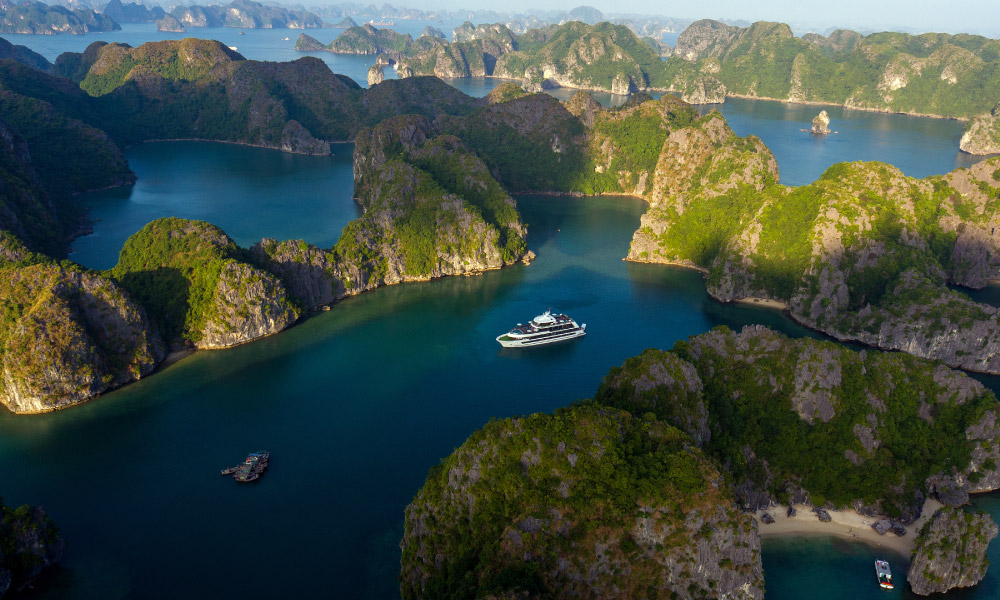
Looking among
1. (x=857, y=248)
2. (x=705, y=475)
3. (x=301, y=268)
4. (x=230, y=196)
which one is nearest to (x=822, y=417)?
Answer: (x=705, y=475)

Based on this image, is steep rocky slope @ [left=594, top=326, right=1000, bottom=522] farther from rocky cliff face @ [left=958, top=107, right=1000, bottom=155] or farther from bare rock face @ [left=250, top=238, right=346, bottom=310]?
rocky cliff face @ [left=958, top=107, right=1000, bottom=155]

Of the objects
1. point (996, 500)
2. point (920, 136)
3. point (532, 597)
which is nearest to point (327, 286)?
point (532, 597)

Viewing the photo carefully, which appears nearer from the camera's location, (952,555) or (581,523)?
(581,523)

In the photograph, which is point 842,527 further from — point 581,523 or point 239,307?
point 239,307

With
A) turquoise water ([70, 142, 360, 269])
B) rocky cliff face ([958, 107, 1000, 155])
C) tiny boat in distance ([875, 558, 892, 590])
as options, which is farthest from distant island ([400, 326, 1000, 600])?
rocky cliff face ([958, 107, 1000, 155])

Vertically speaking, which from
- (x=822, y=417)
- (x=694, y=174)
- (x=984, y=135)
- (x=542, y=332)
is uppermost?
(x=984, y=135)

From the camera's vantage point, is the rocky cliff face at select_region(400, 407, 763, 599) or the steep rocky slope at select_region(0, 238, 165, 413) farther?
the steep rocky slope at select_region(0, 238, 165, 413)

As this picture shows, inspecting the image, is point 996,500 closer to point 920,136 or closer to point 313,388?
point 313,388
